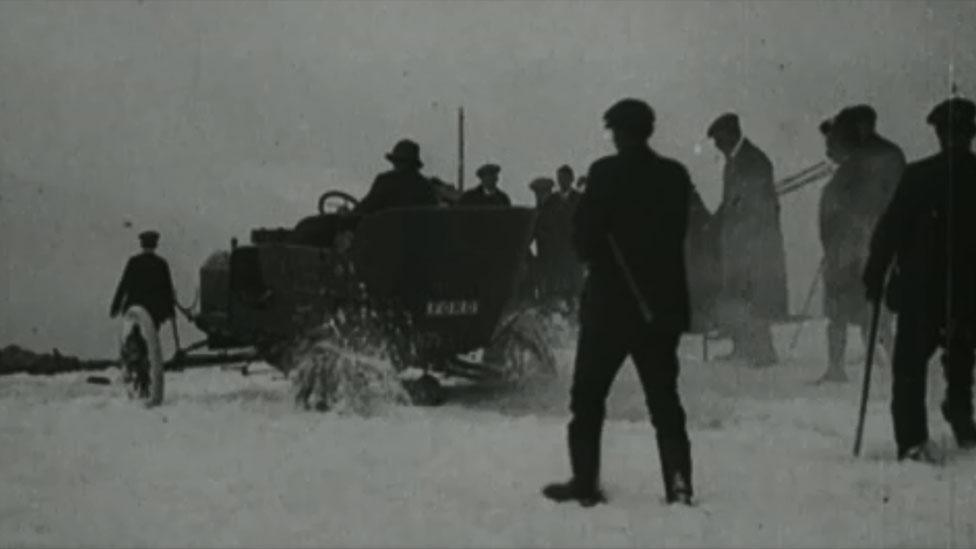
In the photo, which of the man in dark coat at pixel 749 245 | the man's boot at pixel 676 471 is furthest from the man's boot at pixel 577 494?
the man in dark coat at pixel 749 245

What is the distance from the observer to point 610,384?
4.97m

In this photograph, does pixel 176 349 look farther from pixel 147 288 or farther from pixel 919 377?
pixel 919 377

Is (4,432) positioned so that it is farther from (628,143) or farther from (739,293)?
(739,293)

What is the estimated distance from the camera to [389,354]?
313 inches

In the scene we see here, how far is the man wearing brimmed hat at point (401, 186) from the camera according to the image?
8430 mm

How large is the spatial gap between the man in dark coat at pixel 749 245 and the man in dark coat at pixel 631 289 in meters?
5.54

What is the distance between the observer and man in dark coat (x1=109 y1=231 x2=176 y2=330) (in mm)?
10438

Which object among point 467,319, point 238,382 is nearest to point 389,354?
point 467,319

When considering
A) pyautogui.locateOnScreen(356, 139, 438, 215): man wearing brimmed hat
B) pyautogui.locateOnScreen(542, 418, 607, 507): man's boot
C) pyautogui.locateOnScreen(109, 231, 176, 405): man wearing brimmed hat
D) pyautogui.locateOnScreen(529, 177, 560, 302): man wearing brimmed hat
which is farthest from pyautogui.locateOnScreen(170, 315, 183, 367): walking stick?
pyautogui.locateOnScreen(542, 418, 607, 507): man's boot

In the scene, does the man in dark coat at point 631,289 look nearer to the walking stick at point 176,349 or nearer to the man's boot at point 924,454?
the man's boot at point 924,454

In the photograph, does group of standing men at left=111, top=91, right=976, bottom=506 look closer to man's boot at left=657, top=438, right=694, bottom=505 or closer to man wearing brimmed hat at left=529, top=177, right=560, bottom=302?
man's boot at left=657, top=438, right=694, bottom=505

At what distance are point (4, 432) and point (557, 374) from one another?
417 cm

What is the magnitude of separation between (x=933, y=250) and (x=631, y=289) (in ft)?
5.86

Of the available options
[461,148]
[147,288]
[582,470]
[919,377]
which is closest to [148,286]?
[147,288]
